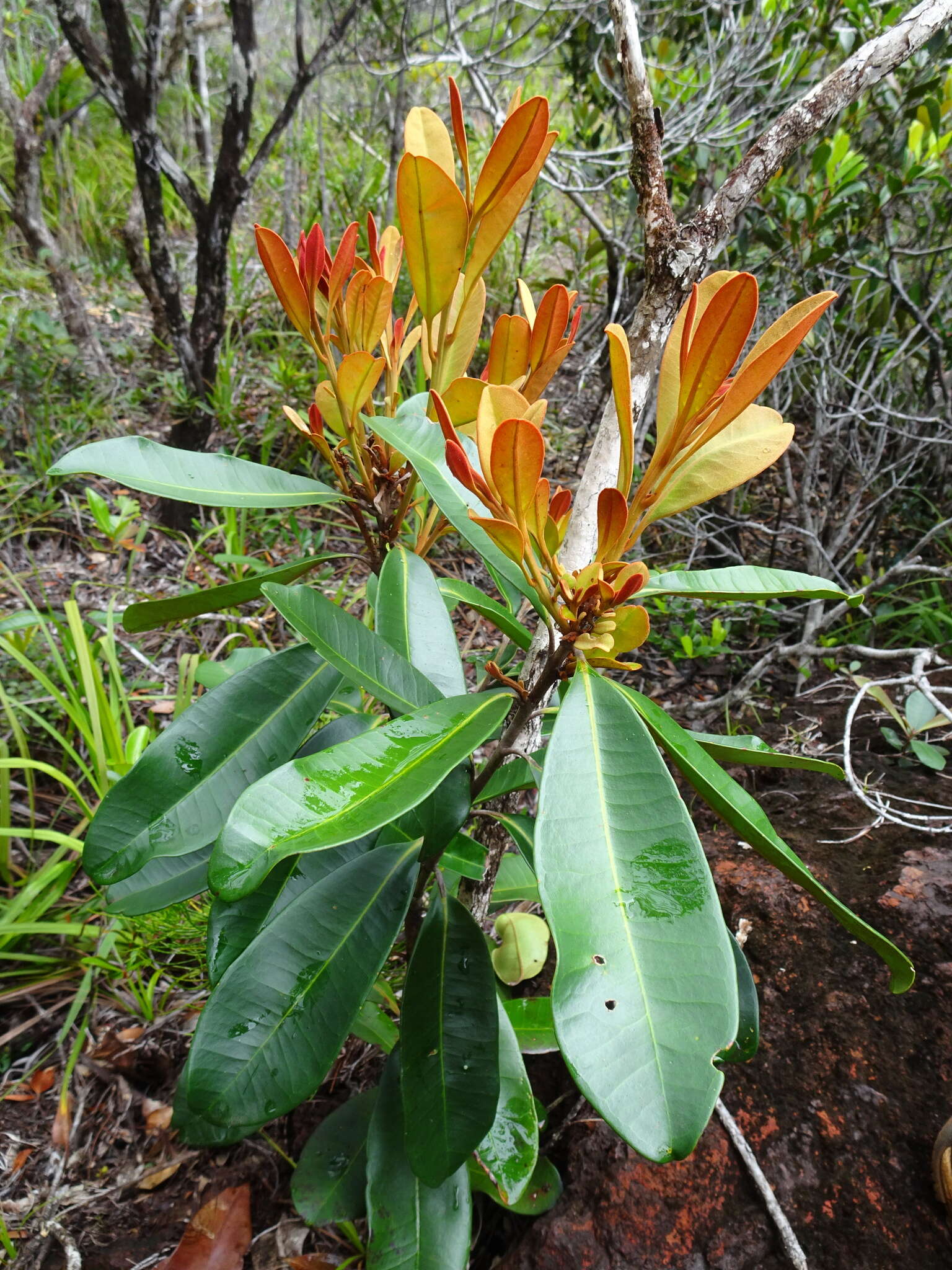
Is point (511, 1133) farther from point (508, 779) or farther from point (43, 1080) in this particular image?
point (43, 1080)

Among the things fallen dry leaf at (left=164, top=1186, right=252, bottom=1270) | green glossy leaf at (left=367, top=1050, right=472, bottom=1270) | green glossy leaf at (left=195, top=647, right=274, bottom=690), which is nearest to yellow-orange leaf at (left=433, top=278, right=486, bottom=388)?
green glossy leaf at (left=195, top=647, right=274, bottom=690)

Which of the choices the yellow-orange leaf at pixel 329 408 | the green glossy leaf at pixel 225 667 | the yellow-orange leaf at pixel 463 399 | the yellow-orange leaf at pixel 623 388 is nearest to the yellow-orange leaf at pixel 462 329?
the yellow-orange leaf at pixel 463 399

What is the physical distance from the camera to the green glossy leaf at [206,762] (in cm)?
66

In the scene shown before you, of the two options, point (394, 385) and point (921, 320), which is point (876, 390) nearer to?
point (921, 320)

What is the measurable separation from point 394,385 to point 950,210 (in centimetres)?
208

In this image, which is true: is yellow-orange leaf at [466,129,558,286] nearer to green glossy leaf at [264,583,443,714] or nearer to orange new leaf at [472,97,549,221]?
orange new leaf at [472,97,549,221]

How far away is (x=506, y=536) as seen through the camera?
0.49m

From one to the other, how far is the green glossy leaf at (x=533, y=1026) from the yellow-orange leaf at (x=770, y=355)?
2.69 feet

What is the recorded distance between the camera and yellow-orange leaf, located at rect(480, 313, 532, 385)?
0.67 metres

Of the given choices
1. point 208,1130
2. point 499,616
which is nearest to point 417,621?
point 499,616

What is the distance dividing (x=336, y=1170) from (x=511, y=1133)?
0.28m

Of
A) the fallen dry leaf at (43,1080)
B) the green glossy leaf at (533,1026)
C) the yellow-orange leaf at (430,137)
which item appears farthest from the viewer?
the fallen dry leaf at (43,1080)

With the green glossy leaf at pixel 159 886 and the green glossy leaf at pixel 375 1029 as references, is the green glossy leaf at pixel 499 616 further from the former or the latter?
the green glossy leaf at pixel 375 1029

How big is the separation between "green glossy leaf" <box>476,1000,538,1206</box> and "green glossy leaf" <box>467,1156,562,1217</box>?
1 centimetres
